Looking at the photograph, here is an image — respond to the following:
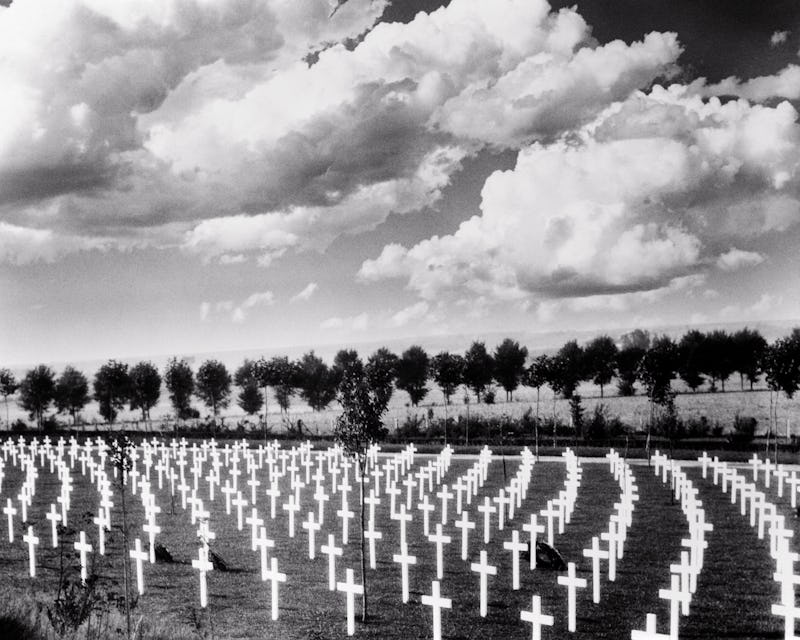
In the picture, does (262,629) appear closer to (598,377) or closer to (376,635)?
(376,635)

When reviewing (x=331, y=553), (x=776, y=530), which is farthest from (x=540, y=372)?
(x=331, y=553)

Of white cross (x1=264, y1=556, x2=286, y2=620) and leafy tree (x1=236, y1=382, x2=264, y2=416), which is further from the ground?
leafy tree (x1=236, y1=382, x2=264, y2=416)

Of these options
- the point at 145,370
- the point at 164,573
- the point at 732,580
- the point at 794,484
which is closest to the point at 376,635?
the point at 164,573

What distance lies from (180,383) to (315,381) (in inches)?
503

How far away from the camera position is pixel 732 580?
1428 centimetres

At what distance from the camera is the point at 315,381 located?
7644 cm

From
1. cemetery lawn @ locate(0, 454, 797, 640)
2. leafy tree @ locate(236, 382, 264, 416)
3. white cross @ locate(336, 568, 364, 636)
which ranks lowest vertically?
cemetery lawn @ locate(0, 454, 797, 640)

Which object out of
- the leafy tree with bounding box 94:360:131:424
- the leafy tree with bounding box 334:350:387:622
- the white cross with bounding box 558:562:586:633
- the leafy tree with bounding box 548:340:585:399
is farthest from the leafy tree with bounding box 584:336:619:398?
the white cross with bounding box 558:562:586:633

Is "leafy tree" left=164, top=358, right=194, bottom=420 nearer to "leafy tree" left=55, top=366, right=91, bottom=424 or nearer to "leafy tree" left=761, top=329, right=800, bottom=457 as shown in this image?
"leafy tree" left=55, top=366, right=91, bottom=424

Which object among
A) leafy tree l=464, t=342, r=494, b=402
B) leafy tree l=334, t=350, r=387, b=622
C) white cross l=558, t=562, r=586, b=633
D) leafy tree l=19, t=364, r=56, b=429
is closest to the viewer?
white cross l=558, t=562, r=586, b=633

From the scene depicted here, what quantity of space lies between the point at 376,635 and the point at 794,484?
16.1 m

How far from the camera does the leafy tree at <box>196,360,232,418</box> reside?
71625 millimetres

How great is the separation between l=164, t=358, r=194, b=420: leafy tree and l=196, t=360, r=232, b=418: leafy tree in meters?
1.28

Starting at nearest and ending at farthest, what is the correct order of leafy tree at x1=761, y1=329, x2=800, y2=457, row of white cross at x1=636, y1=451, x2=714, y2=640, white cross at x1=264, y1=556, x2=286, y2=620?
row of white cross at x1=636, y1=451, x2=714, y2=640 < white cross at x1=264, y1=556, x2=286, y2=620 < leafy tree at x1=761, y1=329, x2=800, y2=457
